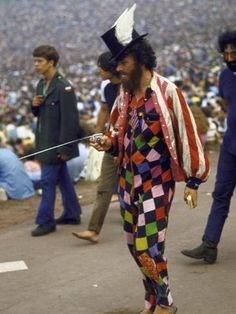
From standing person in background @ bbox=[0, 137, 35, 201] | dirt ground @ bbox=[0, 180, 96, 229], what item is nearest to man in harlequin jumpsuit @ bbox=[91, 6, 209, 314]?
dirt ground @ bbox=[0, 180, 96, 229]

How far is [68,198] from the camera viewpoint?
705 centimetres

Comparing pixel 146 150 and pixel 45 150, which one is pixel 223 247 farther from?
pixel 146 150

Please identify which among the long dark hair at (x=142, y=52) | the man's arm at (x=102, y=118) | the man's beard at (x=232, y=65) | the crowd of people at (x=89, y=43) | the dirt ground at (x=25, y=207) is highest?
the long dark hair at (x=142, y=52)

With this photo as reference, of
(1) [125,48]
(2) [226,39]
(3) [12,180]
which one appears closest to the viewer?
(1) [125,48]

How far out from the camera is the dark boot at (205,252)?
5473 millimetres

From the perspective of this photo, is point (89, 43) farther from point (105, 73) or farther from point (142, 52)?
point (142, 52)

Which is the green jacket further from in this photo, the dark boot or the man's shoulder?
the dark boot

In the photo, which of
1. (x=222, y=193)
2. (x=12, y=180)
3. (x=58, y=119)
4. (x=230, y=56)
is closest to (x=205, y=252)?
(x=222, y=193)

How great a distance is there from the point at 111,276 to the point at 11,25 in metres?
63.9

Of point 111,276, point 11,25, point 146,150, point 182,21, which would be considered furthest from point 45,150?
point 11,25

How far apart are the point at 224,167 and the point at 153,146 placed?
1.34m

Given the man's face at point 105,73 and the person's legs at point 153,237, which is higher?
the man's face at point 105,73

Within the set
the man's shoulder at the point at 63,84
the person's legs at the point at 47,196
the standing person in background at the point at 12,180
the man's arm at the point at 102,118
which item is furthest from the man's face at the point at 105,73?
the standing person in background at the point at 12,180

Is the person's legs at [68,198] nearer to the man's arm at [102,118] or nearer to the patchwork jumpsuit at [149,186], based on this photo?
the man's arm at [102,118]
